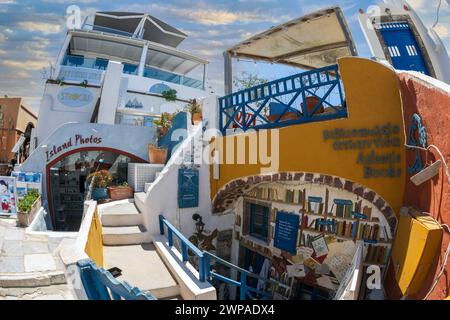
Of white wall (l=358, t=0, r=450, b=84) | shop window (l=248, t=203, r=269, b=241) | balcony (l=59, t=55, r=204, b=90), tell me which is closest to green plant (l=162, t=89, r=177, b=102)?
balcony (l=59, t=55, r=204, b=90)

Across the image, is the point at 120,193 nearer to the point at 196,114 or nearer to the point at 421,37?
the point at 196,114

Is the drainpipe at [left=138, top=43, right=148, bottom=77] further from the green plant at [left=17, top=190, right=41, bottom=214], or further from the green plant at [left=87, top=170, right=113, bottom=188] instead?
the green plant at [left=87, top=170, right=113, bottom=188]

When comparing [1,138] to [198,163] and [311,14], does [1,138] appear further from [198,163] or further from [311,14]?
[311,14]

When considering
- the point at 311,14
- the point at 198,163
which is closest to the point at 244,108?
the point at 198,163

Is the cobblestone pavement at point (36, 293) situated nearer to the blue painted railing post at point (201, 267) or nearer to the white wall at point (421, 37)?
the blue painted railing post at point (201, 267)

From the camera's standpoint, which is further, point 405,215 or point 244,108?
point 244,108

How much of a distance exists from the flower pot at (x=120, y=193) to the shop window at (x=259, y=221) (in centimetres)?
399

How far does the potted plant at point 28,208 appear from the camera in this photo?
8812 mm

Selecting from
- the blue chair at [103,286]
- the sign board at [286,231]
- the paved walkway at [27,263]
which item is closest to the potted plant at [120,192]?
the paved walkway at [27,263]

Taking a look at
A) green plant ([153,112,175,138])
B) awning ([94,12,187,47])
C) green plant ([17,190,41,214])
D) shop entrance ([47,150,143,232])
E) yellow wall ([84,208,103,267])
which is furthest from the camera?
awning ([94,12,187,47])

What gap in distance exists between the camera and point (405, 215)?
4.73 meters

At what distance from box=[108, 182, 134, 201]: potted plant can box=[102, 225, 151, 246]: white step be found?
2.08 m

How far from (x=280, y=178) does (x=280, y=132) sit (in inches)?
39.4

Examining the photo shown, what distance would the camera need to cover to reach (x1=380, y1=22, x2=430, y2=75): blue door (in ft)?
23.7
